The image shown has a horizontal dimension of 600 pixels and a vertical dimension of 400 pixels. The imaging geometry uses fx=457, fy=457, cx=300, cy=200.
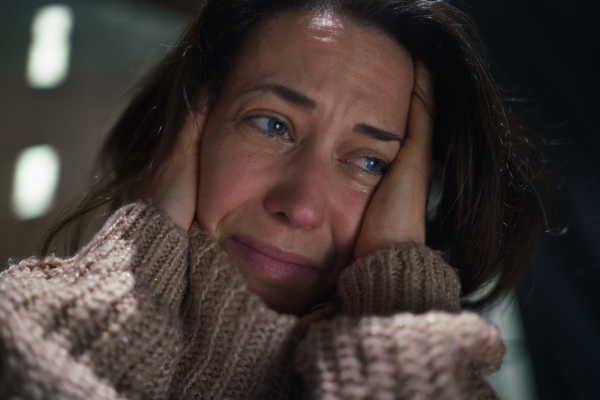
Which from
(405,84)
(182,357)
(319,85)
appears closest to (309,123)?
(319,85)

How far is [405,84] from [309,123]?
0.26 meters

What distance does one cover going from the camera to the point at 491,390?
66cm

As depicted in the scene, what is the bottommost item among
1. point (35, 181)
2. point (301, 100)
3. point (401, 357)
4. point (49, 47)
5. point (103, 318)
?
point (35, 181)

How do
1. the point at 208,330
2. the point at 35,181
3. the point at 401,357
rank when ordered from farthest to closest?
the point at 35,181 → the point at 208,330 → the point at 401,357

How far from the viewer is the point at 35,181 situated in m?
1.64

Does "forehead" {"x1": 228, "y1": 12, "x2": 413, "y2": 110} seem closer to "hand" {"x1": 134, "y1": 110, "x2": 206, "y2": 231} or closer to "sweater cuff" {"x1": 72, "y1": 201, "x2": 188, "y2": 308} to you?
"hand" {"x1": 134, "y1": 110, "x2": 206, "y2": 231}

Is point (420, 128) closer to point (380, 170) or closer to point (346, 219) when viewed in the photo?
point (380, 170)

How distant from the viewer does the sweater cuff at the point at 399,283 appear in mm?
746

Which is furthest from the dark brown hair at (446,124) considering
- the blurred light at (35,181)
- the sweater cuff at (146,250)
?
the blurred light at (35,181)

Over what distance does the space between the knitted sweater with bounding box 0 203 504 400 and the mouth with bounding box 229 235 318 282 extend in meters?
0.05

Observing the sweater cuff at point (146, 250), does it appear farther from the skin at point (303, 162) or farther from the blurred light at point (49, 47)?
the blurred light at point (49, 47)

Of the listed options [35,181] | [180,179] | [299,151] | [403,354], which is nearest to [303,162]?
[299,151]

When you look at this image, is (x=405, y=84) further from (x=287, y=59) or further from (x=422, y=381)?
(x=422, y=381)

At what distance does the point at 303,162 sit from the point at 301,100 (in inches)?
4.7
